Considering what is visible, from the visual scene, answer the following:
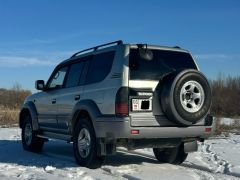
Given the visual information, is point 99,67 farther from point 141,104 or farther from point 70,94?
point 141,104

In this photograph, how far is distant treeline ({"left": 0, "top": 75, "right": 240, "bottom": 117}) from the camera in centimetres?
4247

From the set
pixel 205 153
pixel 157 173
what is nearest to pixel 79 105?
pixel 157 173

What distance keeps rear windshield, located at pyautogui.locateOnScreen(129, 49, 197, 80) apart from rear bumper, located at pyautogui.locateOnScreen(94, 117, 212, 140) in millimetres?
748

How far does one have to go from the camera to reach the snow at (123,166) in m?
6.80

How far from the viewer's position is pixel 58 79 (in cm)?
952

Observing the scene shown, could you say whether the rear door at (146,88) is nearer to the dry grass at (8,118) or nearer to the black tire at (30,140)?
the black tire at (30,140)

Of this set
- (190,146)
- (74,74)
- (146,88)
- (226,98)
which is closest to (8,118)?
(74,74)

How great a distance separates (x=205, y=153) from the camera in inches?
388

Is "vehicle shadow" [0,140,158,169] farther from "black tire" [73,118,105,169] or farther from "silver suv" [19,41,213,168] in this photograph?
"silver suv" [19,41,213,168]

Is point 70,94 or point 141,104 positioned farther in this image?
point 70,94

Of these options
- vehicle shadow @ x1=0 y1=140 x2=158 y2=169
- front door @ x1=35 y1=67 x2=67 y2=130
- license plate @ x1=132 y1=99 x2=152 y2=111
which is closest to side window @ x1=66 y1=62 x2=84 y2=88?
front door @ x1=35 y1=67 x2=67 y2=130

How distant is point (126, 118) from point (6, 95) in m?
46.1

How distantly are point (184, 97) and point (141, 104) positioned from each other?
67cm

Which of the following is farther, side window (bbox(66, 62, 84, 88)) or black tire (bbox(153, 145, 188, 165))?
side window (bbox(66, 62, 84, 88))
